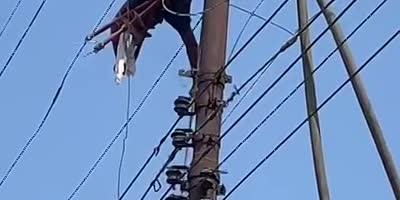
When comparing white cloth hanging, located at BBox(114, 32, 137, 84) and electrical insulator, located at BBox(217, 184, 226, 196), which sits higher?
white cloth hanging, located at BBox(114, 32, 137, 84)

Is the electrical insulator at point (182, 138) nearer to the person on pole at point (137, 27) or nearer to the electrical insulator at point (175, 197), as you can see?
the electrical insulator at point (175, 197)

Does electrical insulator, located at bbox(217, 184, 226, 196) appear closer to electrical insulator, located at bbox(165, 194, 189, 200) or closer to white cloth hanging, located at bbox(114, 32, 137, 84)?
electrical insulator, located at bbox(165, 194, 189, 200)

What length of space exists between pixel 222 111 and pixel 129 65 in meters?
0.83

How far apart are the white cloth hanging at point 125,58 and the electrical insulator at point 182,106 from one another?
1.38ft

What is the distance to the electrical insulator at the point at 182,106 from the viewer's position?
9.56m

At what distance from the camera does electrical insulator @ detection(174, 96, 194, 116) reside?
31.4 feet

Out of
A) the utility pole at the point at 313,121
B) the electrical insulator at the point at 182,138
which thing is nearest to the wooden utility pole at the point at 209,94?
the electrical insulator at the point at 182,138

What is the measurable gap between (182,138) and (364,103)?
1.19 metres

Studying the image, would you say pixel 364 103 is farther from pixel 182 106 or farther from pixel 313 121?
pixel 182 106

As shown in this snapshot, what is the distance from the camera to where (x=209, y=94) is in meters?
9.48

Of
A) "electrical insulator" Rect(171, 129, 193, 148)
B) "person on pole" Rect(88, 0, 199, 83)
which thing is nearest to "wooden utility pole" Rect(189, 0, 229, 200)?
"electrical insulator" Rect(171, 129, 193, 148)

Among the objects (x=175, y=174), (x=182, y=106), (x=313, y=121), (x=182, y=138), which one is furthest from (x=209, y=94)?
(x=313, y=121)

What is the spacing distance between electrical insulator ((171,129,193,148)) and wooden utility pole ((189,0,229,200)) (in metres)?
0.06

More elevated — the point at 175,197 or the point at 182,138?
the point at 182,138
